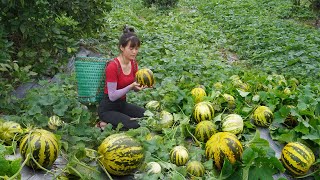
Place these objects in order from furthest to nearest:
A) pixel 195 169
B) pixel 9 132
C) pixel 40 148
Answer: pixel 195 169, pixel 9 132, pixel 40 148

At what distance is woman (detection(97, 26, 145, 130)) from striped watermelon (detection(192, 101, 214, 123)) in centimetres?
85

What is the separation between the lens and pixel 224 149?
277cm

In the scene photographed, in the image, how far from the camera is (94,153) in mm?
2480

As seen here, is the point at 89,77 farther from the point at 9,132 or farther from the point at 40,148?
the point at 40,148

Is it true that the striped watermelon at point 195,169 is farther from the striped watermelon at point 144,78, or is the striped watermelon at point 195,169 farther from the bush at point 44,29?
the bush at point 44,29

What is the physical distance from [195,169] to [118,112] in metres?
1.81

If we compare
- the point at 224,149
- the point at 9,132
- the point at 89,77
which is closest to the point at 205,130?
the point at 224,149

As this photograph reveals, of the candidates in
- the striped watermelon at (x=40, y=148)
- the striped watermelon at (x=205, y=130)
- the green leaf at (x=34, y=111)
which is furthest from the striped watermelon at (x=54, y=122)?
the striped watermelon at (x=205, y=130)

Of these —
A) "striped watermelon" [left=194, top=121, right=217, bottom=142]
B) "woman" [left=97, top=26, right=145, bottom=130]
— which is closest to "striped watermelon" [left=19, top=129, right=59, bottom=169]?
"striped watermelon" [left=194, top=121, right=217, bottom=142]

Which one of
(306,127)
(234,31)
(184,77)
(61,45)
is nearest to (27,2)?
(61,45)

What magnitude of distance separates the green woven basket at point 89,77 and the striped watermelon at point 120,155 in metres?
1.89

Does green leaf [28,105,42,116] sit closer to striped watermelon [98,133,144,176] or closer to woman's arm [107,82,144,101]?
striped watermelon [98,133,144,176]

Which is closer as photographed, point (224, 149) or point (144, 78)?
point (224, 149)

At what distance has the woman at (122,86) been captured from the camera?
4.04 metres
